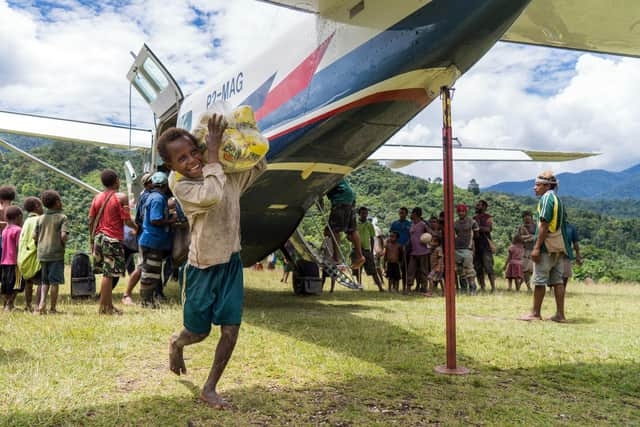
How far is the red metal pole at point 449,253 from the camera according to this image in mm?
3875

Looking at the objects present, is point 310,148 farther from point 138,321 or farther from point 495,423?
point 495,423

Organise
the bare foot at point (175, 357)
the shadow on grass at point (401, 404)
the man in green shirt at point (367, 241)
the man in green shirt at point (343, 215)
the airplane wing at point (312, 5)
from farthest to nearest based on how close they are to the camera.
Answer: the man in green shirt at point (367, 241) < the man in green shirt at point (343, 215) < the airplane wing at point (312, 5) < the bare foot at point (175, 357) < the shadow on grass at point (401, 404)

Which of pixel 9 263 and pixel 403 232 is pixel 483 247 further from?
pixel 9 263

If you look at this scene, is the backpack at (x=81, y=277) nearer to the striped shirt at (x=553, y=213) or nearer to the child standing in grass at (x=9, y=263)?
the child standing in grass at (x=9, y=263)

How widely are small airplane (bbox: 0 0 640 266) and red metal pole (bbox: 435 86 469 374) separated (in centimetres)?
46

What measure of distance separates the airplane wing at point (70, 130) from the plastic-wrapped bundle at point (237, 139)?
8.61m

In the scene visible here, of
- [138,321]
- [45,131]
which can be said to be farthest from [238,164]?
[45,131]

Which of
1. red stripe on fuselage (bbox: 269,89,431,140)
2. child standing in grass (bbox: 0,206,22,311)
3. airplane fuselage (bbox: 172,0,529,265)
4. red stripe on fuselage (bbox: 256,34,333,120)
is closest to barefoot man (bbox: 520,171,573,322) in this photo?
airplane fuselage (bbox: 172,0,529,265)

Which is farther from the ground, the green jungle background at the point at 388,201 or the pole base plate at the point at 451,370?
the green jungle background at the point at 388,201

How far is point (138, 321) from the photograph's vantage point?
18.3 feet

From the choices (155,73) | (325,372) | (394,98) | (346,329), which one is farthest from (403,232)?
(325,372)

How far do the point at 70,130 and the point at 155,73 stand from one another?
6.73 meters

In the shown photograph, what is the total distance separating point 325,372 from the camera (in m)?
3.85

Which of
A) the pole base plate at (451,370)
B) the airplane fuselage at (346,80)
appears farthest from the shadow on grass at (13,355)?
the pole base plate at (451,370)
